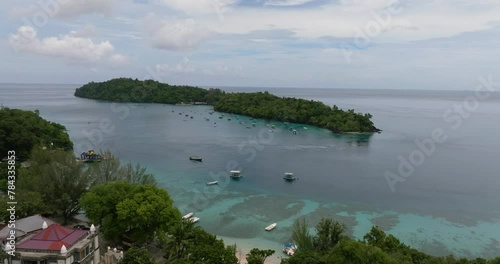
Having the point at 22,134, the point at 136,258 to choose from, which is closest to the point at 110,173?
the point at 136,258

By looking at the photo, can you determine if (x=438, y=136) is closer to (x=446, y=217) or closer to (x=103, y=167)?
(x=446, y=217)

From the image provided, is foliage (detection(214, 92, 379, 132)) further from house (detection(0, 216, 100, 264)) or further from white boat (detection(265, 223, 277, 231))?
house (detection(0, 216, 100, 264))

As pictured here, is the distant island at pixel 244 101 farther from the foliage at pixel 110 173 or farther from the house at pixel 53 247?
the house at pixel 53 247

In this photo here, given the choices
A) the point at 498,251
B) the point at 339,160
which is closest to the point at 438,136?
the point at 339,160

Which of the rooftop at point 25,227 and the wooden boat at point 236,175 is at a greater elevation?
the rooftop at point 25,227

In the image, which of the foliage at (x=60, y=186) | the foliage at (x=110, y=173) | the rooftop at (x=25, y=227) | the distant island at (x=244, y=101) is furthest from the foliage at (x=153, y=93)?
the rooftop at (x=25, y=227)

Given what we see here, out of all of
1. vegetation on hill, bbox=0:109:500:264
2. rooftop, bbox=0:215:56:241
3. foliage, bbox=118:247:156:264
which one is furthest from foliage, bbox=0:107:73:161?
foliage, bbox=118:247:156:264
